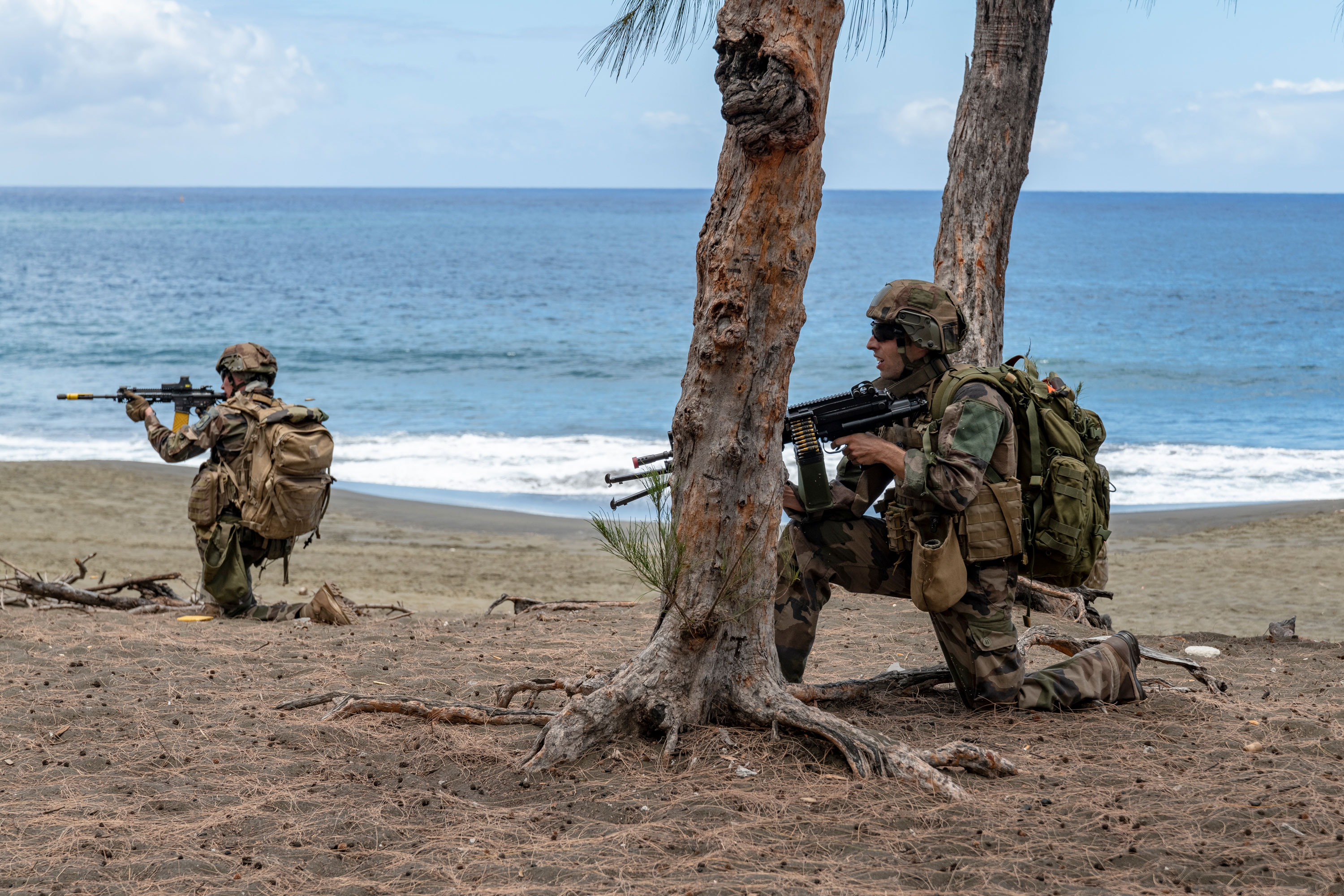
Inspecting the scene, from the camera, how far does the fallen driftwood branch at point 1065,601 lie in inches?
268

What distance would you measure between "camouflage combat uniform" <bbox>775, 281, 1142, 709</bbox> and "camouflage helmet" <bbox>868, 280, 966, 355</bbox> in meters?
0.02

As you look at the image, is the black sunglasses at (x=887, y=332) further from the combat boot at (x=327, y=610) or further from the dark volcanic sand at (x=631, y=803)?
the combat boot at (x=327, y=610)

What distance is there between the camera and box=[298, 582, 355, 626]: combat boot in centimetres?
702

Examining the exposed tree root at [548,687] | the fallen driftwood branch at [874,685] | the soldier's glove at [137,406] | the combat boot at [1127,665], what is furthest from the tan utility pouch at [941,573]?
the soldier's glove at [137,406]

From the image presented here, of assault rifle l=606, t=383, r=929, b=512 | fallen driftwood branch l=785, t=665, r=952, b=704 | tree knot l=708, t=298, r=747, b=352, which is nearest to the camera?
tree knot l=708, t=298, r=747, b=352

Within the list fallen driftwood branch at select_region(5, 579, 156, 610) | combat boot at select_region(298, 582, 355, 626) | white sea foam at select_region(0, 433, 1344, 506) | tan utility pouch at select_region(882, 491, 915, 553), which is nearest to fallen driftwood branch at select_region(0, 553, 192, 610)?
fallen driftwood branch at select_region(5, 579, 156, 610)

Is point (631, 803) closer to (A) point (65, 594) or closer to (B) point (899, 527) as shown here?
(B) point (899, 527)

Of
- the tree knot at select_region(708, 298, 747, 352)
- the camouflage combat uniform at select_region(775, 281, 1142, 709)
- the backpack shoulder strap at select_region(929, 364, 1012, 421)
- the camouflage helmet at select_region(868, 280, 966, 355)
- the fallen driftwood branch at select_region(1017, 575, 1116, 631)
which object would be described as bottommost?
the fallen driftwood branch at select_region(1017, 575, 1116, 631)

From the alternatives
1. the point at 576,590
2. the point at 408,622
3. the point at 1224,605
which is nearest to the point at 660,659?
the point at 408,622

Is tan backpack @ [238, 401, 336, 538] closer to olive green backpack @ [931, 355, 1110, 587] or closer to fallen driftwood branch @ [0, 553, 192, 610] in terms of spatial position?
fallen driftwood branch @ [0, 553, 192, 610]

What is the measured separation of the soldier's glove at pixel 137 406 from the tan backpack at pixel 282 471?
37.6 inches

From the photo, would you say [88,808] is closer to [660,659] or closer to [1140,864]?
[660,659]

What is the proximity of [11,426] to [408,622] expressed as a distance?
16.4 meters

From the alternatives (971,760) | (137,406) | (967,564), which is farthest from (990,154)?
(137,406)
